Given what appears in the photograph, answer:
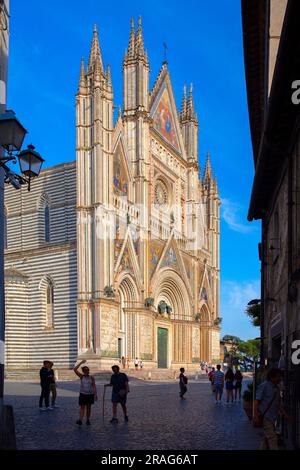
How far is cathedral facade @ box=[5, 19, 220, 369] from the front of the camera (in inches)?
1533

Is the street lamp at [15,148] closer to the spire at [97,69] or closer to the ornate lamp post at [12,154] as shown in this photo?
the ornate lamp post at [12,154]

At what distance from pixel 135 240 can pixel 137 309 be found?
5052 millimetres

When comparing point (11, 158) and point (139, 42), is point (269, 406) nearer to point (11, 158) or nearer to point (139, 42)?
point (11, 158)

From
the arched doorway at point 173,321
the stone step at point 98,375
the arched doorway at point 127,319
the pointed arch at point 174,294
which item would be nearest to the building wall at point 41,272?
the stone step at point 98,375

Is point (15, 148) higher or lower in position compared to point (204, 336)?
higher

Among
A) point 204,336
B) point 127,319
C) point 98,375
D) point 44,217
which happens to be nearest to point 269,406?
point 98,375

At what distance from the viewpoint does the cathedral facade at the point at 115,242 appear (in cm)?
3894

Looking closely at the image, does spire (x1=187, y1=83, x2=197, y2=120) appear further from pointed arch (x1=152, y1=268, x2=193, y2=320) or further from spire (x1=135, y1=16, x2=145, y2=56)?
pointed arch (x1=152, y1=268, x2=193, y2=320)

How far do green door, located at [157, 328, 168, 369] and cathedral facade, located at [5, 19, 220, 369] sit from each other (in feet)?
0.27

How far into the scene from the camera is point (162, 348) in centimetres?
4853

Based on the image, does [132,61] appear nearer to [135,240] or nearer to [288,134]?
[135,240]

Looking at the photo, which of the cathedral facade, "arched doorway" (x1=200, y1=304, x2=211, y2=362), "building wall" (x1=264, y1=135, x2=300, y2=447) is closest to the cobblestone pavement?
"building wall" (x1=264, y1=135, x2=300, y2=447)

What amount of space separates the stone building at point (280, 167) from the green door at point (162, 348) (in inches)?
1272

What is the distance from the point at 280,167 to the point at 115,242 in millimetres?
29707
